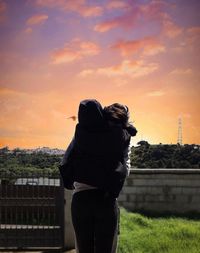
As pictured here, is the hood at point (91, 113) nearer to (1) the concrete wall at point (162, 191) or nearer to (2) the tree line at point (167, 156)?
(1) the concrete wall at point (162, 191)

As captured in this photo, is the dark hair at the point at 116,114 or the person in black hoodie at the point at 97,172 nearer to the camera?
the person in black hoodie at the point at 97,172

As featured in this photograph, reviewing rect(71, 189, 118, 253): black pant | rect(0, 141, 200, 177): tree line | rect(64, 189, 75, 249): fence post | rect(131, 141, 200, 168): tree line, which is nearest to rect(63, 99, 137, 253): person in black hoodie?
rect(71, 189, 118, 253): black pant

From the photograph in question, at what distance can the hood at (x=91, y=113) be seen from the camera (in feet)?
9.70

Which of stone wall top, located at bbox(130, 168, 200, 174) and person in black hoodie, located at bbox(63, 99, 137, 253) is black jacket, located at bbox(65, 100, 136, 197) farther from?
stone wall top, located at bbox(130, 168, 200, 174)

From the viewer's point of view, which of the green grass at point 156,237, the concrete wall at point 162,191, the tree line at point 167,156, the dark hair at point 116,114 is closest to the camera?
the dark hair at point 116,114

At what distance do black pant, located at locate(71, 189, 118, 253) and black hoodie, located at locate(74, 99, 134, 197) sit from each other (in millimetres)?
79

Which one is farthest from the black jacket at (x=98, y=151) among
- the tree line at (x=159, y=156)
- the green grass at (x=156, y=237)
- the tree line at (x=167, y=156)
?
the tree line at (x=167, y=156)

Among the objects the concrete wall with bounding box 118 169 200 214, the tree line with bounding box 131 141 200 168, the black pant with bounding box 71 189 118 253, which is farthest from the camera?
the tree line with bounding box 131 141 200 168

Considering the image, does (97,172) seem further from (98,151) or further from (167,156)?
(167,156)

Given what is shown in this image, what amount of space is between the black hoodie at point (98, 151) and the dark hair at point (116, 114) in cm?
4

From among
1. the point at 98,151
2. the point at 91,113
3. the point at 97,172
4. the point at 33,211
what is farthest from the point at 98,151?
the point at 33,211

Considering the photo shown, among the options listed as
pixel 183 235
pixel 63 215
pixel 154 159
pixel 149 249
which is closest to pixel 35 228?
pixel 63 215

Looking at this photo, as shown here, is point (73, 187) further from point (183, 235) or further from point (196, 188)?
point (196, 188)

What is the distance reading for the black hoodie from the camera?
2916 millimetres
